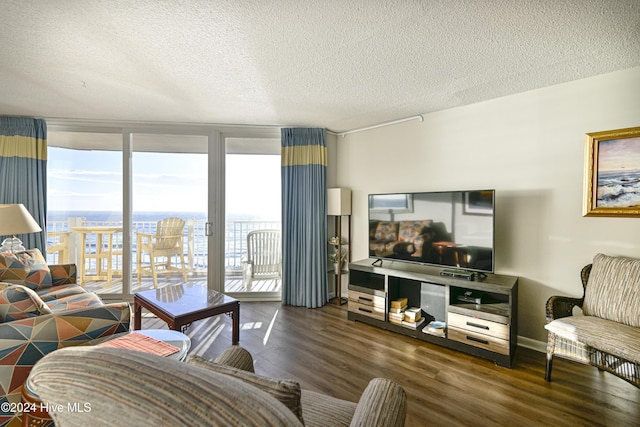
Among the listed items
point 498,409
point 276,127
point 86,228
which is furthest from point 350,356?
point 86,228

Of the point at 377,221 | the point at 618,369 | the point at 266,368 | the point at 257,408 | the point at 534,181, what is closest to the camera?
the point at 257,408

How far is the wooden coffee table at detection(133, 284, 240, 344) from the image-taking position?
226 centimetres

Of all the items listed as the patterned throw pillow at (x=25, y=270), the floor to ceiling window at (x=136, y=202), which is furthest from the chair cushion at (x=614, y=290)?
the patterned throw pillow at (x=25, y=270)

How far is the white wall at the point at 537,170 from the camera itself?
2.39m

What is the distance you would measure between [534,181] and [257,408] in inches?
121

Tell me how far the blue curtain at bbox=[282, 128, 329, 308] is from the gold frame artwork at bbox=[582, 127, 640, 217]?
2.64m

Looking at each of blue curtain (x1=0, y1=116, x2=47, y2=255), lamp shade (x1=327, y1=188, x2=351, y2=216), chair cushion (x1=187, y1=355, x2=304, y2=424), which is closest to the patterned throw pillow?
blue curtain (x1=0, y1=116, x2=47, y2=255)

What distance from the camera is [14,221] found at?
2803 millimetres

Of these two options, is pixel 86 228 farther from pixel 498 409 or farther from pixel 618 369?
pixel 618 369

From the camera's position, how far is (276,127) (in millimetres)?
4000

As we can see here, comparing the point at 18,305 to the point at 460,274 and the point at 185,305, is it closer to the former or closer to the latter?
the point at 185,305

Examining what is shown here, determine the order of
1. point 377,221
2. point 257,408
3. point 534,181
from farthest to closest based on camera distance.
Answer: point 377,221, point 534,181, point 257,408

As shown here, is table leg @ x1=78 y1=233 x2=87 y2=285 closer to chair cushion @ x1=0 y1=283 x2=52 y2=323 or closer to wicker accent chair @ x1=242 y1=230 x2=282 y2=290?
wicker accent chair @ x1=242 y1=230 x2=282 y2=290

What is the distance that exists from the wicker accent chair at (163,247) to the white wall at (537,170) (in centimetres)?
315
